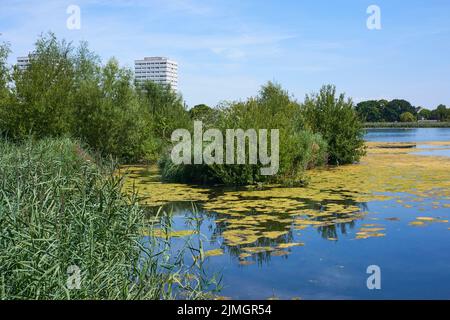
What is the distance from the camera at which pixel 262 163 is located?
44.3 feet

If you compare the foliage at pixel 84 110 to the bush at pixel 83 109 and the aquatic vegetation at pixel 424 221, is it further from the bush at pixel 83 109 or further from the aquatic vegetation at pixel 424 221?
the aquatic vegetation at pixel 424 221

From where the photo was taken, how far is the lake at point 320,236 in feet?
18.2

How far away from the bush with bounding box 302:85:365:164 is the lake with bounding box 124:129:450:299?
6.38 metres

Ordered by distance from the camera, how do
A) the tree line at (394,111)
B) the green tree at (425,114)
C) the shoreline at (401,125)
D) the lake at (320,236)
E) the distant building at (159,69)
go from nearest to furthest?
the lake at (320,236), the distant building at (159,69), the shoreline at (401,125), the tree line at (394,111), the green tree at (425,114)

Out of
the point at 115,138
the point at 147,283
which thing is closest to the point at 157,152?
the point at 115,138

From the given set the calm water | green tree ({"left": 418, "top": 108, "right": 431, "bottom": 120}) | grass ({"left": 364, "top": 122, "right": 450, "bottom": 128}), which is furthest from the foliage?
green tree ({"left": 418, "top": 108, "right": 431, "bottom": 120})

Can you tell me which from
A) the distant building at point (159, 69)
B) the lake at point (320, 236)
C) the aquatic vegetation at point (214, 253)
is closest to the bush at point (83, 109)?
the lake at point (320, 236)

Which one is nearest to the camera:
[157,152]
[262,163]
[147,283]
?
[147,283]

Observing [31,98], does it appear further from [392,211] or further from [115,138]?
[392,211]

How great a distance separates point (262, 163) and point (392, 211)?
14.8 ft

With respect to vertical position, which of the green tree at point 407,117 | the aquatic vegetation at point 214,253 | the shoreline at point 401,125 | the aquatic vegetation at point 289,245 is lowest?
the aquatic vegetation at point 214,253

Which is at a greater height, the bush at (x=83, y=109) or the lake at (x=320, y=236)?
the bush at (x=83, y=109)

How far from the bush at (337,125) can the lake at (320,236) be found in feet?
20.9

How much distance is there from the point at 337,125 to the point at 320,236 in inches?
525
